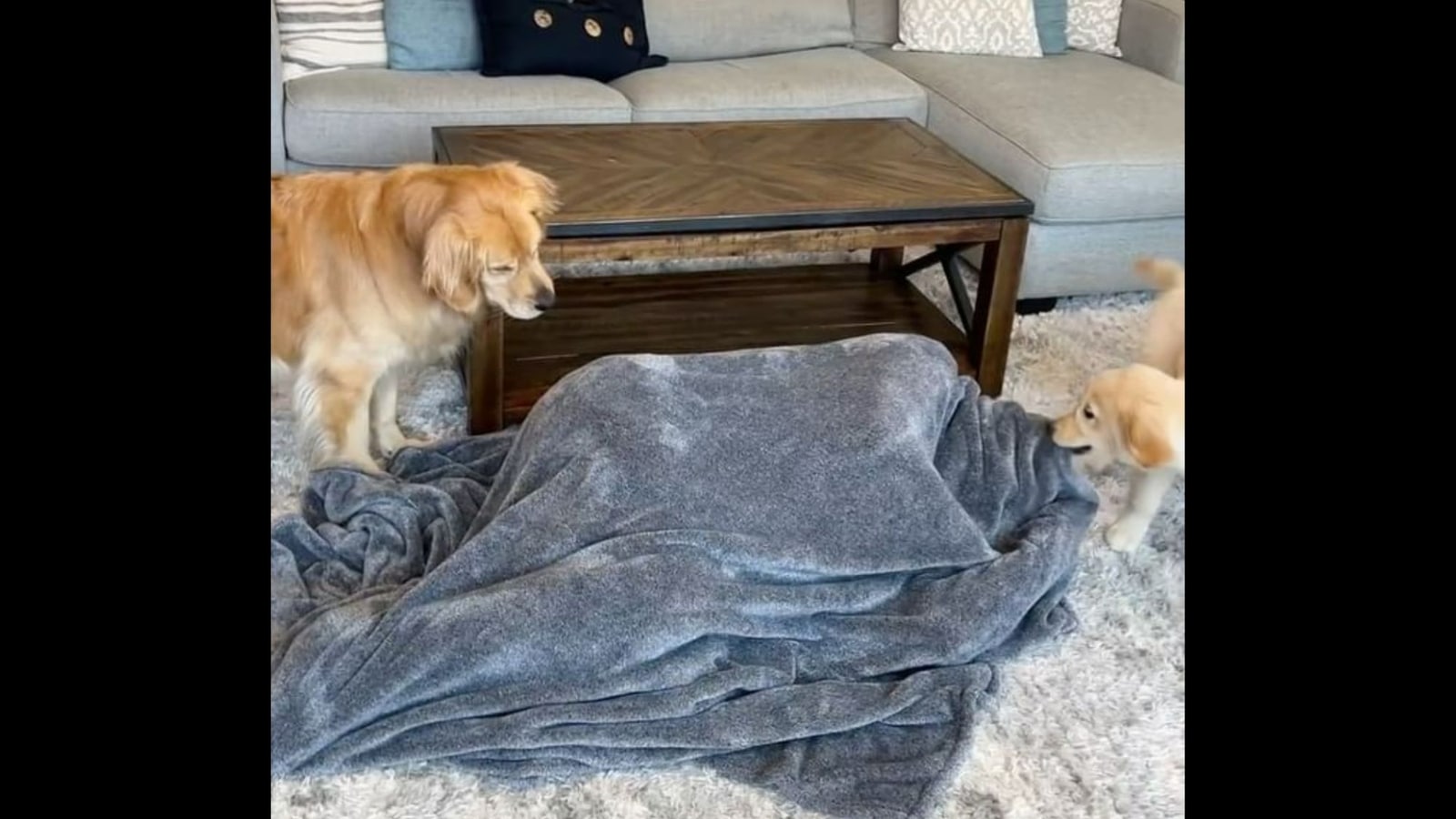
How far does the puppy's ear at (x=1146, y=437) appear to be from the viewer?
1767 mm

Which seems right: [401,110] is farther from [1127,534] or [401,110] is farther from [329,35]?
[1127,534]

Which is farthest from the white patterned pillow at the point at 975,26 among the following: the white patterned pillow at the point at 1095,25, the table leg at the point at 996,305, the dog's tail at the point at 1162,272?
the dog's tail at the point at 1162,272

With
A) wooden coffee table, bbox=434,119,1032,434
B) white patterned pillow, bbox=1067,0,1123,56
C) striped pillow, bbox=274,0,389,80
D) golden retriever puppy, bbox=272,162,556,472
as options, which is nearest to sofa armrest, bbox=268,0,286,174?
striped pillow, bbox=274,0,389,80

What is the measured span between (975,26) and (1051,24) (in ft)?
0.75

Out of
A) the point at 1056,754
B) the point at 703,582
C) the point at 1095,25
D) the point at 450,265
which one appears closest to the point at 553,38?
the point at 450,265

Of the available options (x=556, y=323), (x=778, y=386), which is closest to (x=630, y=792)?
(x=778, y=386)

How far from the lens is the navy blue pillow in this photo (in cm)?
291

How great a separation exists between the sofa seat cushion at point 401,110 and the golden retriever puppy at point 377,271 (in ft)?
2.14

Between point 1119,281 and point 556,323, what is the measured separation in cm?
125

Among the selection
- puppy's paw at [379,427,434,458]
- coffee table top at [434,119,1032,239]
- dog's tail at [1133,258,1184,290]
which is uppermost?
coffee table top at [434,119,1032,239]

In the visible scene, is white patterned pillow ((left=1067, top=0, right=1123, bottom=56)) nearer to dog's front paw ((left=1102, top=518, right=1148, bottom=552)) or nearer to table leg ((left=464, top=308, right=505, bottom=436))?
dog's front paw ((left=1102, top=518, right=1148, bottom=552))

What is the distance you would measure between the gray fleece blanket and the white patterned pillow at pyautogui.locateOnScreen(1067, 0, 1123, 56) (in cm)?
179

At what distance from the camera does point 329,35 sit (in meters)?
2.92

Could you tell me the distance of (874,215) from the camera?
87.2 inches
